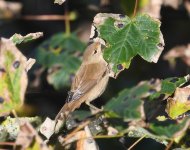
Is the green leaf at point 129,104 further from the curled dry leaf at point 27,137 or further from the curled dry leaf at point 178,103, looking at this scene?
the curled dry leaf at point 178,103

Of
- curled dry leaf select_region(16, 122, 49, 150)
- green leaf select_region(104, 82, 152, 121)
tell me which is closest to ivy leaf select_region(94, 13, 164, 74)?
green leaf select_region(104, 82, 152, 121)

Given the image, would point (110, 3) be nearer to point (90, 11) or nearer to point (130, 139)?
point (90, 11)

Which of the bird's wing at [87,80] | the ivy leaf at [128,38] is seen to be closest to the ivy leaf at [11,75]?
the ivy leaf at [128,38]

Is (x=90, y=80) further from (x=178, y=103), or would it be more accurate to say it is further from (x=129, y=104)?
(x=129, y=104)

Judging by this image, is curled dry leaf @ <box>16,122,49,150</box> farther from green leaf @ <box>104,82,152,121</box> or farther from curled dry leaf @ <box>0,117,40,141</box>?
curled dry leaf @ <box>0,117,40,141</box>

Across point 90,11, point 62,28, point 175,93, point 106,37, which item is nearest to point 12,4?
point 62,28

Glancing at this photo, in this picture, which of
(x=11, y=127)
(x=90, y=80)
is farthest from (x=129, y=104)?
(x=90, y=80)
